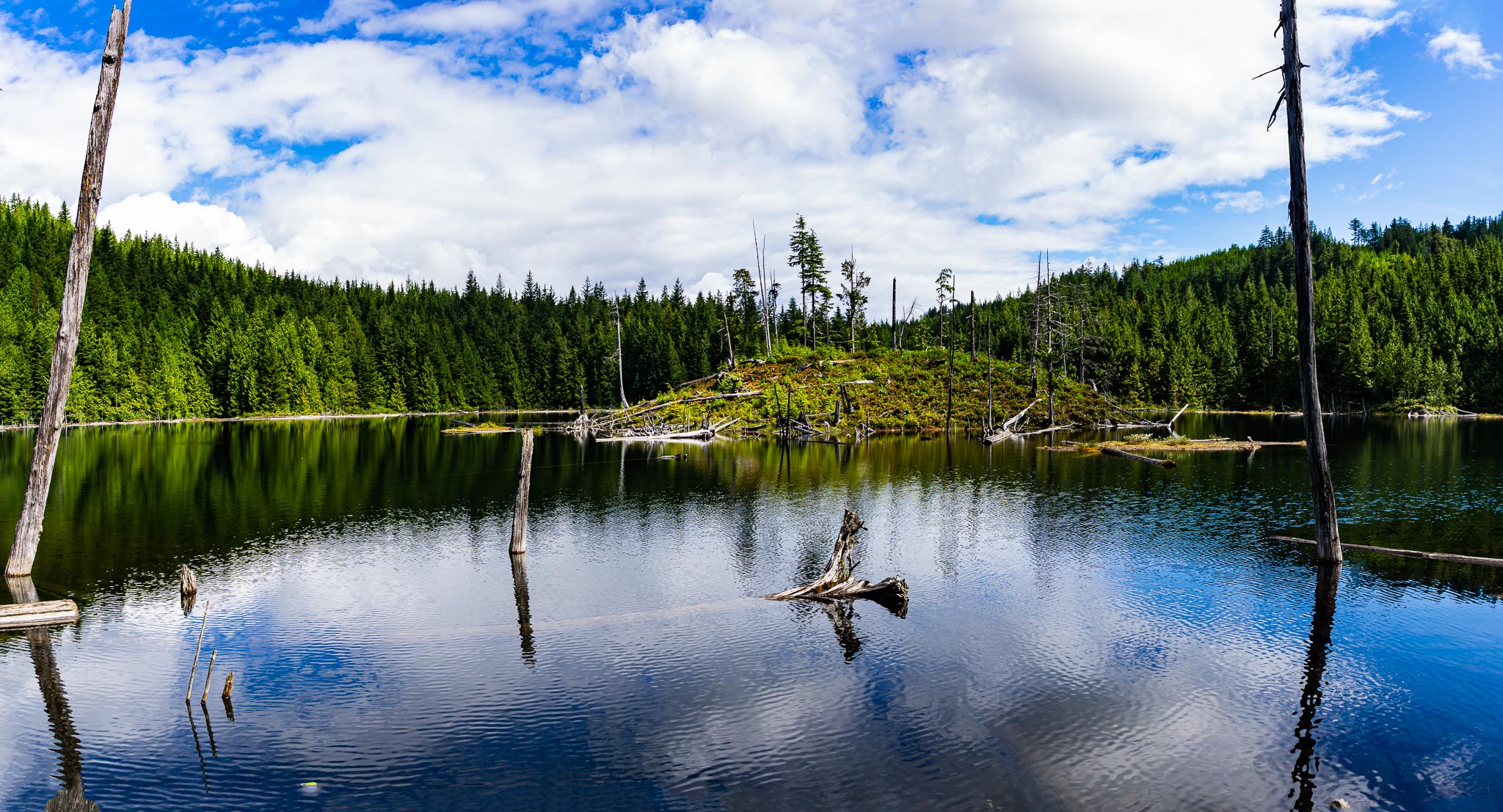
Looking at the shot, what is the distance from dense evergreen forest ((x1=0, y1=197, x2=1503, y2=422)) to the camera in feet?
332

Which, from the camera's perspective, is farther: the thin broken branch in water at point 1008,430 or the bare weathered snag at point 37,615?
the thin broken branch in water at point 1008,430

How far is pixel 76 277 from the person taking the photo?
65.6 feet

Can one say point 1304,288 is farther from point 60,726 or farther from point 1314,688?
point 60,726

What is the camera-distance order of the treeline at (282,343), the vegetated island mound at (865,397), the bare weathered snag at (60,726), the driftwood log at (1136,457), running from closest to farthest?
the bare weathered snag at (60,726)
the driftwood log at (1136,457)
the vegetated island mound at (865,397)
the treeline at (282,343)

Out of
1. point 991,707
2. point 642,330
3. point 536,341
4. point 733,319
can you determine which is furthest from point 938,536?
point 536,341

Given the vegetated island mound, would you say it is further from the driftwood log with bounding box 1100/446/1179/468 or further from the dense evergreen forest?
the driftwood log with bounding box 1100/446/1179/468

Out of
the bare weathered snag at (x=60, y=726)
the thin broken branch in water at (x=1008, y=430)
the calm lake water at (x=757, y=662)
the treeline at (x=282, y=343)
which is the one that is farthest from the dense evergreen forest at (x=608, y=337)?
the bare weathered snag at (x=60, y=726)

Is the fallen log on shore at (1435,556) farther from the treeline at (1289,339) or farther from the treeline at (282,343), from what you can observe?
the treeline at (282,343)

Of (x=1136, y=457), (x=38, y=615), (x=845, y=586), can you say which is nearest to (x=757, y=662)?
(x=845, y=586)

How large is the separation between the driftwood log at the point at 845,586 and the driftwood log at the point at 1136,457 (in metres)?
32.4

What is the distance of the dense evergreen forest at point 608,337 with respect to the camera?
10112 cm

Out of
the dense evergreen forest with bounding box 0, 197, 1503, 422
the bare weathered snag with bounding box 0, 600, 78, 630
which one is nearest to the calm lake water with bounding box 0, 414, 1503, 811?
the bare weathered snag with bounding box 0, 600, 78, 630

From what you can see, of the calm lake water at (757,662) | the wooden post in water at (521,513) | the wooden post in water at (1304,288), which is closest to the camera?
the calm lake water at (757,662)

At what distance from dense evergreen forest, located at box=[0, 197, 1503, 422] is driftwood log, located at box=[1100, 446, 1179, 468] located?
37.0 m
